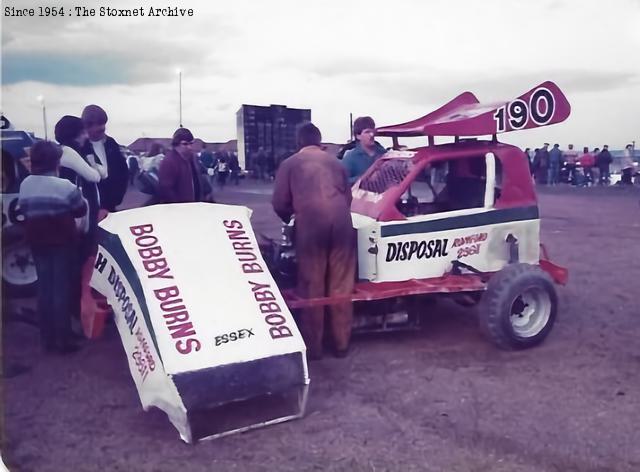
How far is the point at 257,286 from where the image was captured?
13.0 feet

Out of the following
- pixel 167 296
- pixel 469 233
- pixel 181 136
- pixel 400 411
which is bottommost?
pixel 400 411

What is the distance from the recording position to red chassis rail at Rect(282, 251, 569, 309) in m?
4.56

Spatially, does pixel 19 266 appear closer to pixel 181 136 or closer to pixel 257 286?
pixel 181 136

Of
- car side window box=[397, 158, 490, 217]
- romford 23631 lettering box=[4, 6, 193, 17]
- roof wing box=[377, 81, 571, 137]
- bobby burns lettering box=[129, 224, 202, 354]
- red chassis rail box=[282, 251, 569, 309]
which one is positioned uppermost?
romford 23631 lettering box=[4, 6, 193, 17]

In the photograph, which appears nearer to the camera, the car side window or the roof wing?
the roof wing

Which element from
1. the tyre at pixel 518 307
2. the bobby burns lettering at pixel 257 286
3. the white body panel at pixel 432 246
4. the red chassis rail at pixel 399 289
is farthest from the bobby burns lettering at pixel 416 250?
the bobby burns lettering at pixel 257 286

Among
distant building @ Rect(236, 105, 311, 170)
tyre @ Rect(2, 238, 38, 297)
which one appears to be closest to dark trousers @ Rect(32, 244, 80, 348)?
tyre @ Rect(2, 238, 38, 297)

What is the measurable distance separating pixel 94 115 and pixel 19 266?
234 cm

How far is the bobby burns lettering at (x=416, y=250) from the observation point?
488 centimetres

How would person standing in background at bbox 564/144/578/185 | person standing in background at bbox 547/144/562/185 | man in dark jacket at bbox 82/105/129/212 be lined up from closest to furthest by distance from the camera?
man in dark jacket at bbox 82/105/129/212 → person standing in background at bbox 547/144/562/185 → person standing in background at bbox 564/144/578/185

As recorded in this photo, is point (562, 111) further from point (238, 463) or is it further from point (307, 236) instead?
point (238, 463)

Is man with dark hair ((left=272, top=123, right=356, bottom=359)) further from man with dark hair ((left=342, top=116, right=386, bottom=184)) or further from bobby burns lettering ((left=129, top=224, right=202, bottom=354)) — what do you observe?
man with dark hair ((left=342, top=116, right=386, bottom=184))

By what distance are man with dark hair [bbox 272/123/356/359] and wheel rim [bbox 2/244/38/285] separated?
274 cm

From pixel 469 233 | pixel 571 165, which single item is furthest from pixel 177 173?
pixel 571 165
